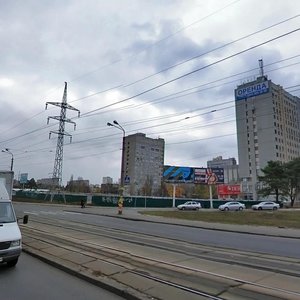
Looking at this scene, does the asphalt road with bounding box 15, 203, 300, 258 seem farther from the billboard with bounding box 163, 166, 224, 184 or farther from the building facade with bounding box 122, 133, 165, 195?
the billboard with bounding box 163, 166, 224, 184

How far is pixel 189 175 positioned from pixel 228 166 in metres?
105

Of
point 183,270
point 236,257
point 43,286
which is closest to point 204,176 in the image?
point 236,257

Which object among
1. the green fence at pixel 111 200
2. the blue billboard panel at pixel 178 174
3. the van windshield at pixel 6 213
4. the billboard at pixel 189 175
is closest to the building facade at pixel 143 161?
the blue billboard panel at pixel 178 174

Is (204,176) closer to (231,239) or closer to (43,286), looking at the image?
(231,239)

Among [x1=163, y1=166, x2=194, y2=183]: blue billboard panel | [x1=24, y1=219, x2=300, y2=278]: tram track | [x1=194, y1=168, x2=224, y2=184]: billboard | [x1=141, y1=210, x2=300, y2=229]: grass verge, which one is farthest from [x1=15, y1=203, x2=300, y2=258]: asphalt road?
[x1=194, y1=168, x2=224, y2=184]: billboard

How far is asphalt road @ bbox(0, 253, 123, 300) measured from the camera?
682 cm

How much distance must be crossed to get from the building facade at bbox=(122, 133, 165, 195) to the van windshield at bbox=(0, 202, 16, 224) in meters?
30.8

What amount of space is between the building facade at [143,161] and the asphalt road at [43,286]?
32.6 meters

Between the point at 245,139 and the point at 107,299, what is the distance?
142381 millimetres

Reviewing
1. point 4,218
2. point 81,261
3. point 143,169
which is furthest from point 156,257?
point 143,169

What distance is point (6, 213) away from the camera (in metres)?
Answer: 10.4

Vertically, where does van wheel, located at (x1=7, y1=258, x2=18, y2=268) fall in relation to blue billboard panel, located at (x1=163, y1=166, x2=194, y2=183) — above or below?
below

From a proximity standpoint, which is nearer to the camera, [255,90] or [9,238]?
[9,238]

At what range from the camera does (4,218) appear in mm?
10117
